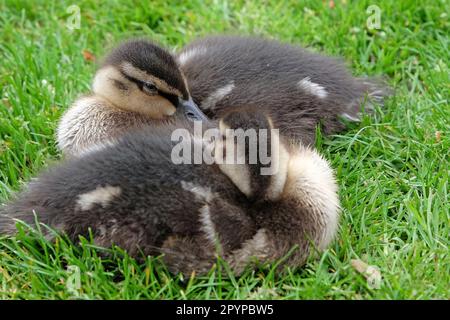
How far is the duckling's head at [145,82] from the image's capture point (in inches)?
108

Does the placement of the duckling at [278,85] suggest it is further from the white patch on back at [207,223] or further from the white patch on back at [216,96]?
the white patch on back at [207,223]

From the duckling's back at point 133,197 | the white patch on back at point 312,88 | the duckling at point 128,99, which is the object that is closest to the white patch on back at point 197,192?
the duckling's back at point 133,197

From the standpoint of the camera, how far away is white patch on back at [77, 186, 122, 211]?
2.23m

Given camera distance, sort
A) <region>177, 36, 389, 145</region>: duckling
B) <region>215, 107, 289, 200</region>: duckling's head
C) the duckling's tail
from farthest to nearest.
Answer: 1. the duckling's tail
2. <region>177, 36, 389, 145</region>: duckling
3. <region>215, 107, 289, 200</region>: duckling's head

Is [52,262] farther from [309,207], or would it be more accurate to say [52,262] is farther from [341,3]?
[341,3]

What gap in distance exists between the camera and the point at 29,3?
3941 mm

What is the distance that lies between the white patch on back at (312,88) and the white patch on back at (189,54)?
45 centimetres

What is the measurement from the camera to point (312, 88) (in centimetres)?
295

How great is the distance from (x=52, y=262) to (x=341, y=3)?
2157 millimetres

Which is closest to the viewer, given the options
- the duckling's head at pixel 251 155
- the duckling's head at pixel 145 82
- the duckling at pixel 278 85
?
the duckling's head at pixel 251 155

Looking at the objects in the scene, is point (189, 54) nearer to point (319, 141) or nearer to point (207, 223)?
point (319, 141)

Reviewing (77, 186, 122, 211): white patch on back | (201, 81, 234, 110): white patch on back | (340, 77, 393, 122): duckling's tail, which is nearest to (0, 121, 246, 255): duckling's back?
(77, 186, 122, 211): white patch on back

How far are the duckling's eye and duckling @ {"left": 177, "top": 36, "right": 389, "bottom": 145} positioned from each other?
20 cm

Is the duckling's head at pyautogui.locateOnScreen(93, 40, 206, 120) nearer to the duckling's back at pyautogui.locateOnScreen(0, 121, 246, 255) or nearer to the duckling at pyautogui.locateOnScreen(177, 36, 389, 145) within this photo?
the duckling at pyautogui.locateOnScreen(177, 36, 389, 145)
